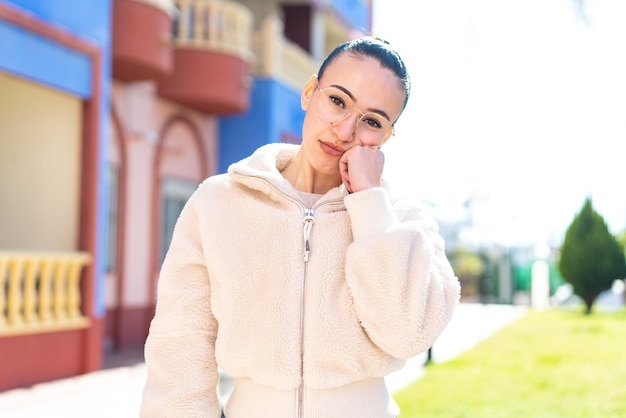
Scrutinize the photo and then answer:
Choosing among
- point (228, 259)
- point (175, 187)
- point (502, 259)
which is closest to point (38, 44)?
point (175, 187)

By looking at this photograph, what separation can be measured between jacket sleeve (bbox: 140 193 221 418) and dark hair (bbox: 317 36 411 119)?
53 centimetres

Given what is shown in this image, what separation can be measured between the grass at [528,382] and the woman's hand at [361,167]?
4.71 meters

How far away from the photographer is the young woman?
1938 mm

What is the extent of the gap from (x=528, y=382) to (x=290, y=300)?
655 cm

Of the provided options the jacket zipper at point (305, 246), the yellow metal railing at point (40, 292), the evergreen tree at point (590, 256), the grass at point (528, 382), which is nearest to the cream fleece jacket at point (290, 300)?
the jacket zipper at point (305, 246)

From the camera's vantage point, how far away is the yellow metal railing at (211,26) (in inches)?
→ 480

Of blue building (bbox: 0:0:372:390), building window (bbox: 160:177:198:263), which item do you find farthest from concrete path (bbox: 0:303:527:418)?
building window (bbox: 160:177:198:263)

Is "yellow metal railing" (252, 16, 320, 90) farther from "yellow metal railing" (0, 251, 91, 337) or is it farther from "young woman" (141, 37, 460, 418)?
"young woman" (141, 37, 460, 418)

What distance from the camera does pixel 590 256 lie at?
21.5 meters

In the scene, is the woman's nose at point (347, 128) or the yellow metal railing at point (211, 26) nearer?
the woman's nose at point (347, 128)

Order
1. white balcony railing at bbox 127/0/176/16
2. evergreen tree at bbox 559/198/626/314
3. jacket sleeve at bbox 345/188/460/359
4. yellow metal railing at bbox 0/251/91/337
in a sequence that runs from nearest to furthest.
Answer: jacket sleeve at bbox 345/188/460/359
yellow metal railing at bbox 0/251/91/337
white balcony railing at bbox 127/0/176/16
evergreen tree at bbox 559/198/626/314

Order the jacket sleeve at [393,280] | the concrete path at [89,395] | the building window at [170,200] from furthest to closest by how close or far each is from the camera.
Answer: the building window at [170,200] → the concrete path at [89,395] → the jacket sleeve at [393,280]

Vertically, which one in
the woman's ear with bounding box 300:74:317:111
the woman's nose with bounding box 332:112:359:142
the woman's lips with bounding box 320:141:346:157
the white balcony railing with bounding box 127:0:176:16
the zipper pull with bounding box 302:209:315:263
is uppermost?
the white balcony railing with bounding box 127:0:176:16

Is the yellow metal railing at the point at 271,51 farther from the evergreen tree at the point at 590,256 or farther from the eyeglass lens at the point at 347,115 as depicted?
the eyeglass lens at the point at 347,115
